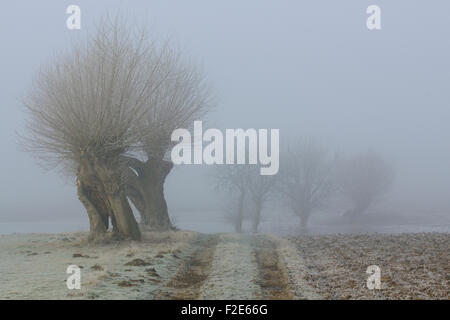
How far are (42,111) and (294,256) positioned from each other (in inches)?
637

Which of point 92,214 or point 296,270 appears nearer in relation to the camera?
point 296,270

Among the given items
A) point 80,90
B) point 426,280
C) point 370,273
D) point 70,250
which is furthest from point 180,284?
point 80,90

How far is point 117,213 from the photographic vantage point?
2777 cm

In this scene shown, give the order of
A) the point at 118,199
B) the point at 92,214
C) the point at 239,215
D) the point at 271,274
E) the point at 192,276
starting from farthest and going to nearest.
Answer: the point at 239,215 < the point at 92,214 < the point at 118,199 < the point at 192,276 < the point at 271,274

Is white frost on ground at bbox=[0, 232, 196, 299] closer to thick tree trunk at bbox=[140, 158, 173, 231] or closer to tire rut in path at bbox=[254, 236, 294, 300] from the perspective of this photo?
thick tree trunk at bbox=[140, 158, 173, 231]

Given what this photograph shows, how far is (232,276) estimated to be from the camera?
17375 mm

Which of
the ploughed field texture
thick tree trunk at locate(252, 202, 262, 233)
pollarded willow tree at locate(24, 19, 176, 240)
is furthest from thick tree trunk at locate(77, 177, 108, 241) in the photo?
thick tree trunk at locate(252, 202, 262, 233)

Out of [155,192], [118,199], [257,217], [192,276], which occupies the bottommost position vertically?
[257,217]

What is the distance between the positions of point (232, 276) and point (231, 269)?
1.49m

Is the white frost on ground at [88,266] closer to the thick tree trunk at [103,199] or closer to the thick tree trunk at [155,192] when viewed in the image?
the thick tree trunk at [103,199]

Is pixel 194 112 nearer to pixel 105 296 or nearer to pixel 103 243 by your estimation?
pixel 103 243

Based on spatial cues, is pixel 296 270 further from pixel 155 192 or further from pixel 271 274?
pixel 155 192

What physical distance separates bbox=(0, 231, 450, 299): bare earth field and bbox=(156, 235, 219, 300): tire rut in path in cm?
3

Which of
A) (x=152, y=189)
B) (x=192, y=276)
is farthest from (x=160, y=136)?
(x=192, y=276)
